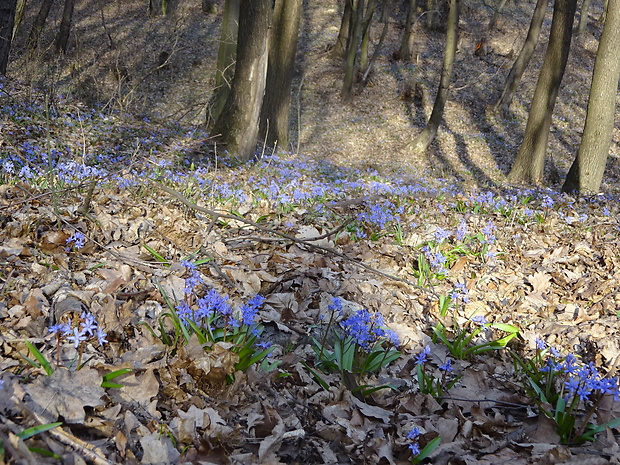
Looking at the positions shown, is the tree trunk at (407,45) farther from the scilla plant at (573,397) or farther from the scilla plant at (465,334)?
the scilla plant at (573,397)

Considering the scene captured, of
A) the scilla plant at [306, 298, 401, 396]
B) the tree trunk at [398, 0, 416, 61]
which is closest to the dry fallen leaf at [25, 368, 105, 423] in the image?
the scilla plant at [306, 298, 401, 396]

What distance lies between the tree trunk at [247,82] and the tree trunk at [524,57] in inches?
426

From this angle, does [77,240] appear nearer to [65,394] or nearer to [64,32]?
[65,394]

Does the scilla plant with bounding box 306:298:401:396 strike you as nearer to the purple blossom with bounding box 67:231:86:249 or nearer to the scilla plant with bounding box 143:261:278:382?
the scilla plant with bounding box 143:261:278:382

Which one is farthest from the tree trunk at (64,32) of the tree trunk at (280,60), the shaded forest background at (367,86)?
the tree trunk at (280,60)

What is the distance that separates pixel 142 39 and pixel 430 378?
901 inches

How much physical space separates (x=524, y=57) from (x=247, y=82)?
12.1m

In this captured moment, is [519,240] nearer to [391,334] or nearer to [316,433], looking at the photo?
[391,334]

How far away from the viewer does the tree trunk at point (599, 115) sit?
328 inches

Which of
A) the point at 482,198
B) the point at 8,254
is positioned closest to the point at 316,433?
the point at 8,254

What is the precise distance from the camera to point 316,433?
1.98m

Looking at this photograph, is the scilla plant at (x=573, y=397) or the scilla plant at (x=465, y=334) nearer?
the scilla plant at (x=573, y=397)

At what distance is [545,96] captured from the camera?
11.0 meters

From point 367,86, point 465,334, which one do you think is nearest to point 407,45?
point 367,86
